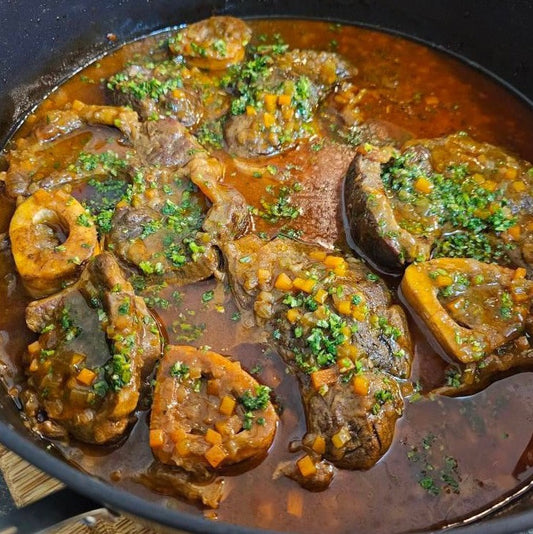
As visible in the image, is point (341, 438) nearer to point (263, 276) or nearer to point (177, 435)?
point (177, 435)

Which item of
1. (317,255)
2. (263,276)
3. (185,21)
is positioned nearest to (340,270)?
(317,255)

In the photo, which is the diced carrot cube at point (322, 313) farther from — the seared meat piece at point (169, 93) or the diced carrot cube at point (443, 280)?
the seared meat piece at point (169, 93)

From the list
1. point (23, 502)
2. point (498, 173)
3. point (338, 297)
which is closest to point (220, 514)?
point (23, 502)

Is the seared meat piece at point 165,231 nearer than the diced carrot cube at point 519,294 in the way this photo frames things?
No

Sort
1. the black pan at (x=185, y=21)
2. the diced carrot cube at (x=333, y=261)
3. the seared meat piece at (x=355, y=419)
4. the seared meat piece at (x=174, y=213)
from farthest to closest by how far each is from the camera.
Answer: the black pan at (x=185, y=21) → the seared meat piece at (x=174, y=213) → the diced carrot cube at (x=333, y=261) → the seared meat piece at (x=355, y=419)

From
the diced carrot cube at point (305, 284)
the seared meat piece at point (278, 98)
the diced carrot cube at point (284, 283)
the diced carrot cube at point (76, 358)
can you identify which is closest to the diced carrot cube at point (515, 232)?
the diced carrot cube at point (305, 284)
